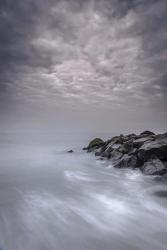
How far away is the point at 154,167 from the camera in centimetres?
1241

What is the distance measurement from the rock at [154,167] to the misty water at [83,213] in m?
0.71

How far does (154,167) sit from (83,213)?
282 inches

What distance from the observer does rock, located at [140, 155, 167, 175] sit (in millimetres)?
11780

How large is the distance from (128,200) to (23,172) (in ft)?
26.6

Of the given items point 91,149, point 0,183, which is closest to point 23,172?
point 0,183

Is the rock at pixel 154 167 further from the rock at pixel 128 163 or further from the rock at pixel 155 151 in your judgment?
the rock at pixel 128 163

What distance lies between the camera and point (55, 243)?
495cm

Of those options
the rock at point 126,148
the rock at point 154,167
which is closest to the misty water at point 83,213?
the rock at point 154,167

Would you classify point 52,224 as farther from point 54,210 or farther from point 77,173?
point 77,173

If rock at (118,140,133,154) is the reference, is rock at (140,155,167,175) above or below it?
below

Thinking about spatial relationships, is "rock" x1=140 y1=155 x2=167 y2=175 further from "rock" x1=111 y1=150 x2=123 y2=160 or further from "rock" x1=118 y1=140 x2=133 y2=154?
"rock" x1=111 y1=150 x2=123 y2=160

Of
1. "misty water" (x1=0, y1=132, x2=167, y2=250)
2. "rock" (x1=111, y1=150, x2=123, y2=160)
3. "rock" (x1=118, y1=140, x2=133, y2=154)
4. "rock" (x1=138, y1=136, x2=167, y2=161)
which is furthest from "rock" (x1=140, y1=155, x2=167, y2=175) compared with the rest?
"rock" (x1=111, y1=150, x2=123, y2=160)

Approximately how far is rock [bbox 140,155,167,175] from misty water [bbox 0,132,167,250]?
0.71m

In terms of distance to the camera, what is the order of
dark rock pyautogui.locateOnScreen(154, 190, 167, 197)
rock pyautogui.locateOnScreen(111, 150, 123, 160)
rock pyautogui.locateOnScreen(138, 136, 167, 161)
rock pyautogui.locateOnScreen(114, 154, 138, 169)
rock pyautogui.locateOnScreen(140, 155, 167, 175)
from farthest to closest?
rock pyautogui.locateOnScreen(111, 150, 123, 160)
rock pyautogui.locateOnScreen(114, 154, 138, 169)
rock pyautogui.locateOnScreen(138, 136, 167, 161)
rock pyautogui.locateOnScreen(140, 155, 167, 175)
dark rock pyautogui.locateOnScreen(154, 190, 167, 197)
